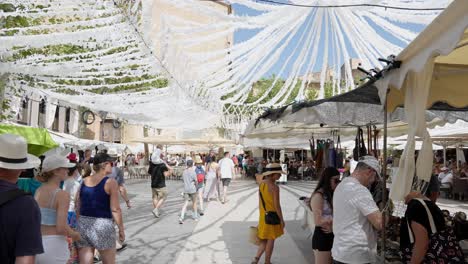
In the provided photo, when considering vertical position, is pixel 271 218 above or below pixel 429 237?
below

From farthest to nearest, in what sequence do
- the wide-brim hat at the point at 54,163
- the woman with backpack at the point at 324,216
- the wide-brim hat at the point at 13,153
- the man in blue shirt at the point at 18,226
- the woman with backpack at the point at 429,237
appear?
1. the woman with backpack at the point at 324,216
2. the wide-brim hat at the point at 54,163
3. the woman with backpack at the point at 429,237
4. the wide-brim hat at the point at 13,153
5. the man in blue shirt at the point at 18,226

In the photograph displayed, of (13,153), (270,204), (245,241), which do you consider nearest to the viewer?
(13,153)

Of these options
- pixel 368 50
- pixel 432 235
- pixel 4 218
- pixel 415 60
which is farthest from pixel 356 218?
pixel 368 50

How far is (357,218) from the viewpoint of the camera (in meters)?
3.64

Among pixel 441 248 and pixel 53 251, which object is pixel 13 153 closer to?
pixel 53 251

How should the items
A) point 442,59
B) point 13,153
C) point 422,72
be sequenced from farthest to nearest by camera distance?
1. point 442,59
2. point 422,72
3. point 13,153

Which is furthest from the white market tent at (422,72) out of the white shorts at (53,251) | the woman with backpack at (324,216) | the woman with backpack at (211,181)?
the woman with backpack at (211,181)

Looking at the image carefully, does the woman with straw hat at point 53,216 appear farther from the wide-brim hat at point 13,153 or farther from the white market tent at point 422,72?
the white market tent at point 422,72

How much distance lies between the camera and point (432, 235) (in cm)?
340

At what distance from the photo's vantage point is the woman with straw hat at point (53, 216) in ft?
11.7

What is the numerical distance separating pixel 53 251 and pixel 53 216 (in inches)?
11.2

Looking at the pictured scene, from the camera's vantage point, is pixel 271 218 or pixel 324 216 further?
pixel 271 218

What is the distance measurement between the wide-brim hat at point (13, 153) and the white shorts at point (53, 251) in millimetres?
1241

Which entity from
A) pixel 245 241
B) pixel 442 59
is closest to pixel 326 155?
pixel 245 241
